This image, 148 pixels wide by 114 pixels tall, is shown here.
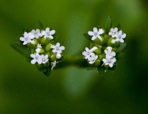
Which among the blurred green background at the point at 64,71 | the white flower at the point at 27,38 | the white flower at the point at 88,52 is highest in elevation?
the blurred green background at the point at 64,71

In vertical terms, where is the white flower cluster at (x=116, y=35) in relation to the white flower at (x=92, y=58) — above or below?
above

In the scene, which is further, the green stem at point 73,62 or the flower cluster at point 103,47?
the green stem at point 73,62

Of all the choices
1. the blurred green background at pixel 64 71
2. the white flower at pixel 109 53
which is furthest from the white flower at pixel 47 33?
the blurred green background at pixel 64 71

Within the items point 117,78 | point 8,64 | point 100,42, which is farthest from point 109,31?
point 8,64

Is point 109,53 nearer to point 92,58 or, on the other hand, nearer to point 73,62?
point 92,58

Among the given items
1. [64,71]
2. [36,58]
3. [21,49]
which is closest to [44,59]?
[36,58]

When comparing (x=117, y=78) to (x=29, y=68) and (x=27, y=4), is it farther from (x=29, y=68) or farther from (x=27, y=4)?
(x=27, y=4)

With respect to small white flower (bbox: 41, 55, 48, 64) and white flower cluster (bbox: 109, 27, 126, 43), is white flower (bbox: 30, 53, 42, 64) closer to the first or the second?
small white flower (bbox: 41, 55, 48, 64)

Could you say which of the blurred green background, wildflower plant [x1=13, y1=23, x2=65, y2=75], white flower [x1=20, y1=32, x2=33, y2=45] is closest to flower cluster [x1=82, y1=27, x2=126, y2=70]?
wildflower plant [x1=13, y1=23, x2=65, y2=75]

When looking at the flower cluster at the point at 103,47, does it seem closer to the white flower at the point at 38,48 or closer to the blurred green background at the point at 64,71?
the white flower at the point at 38,48
